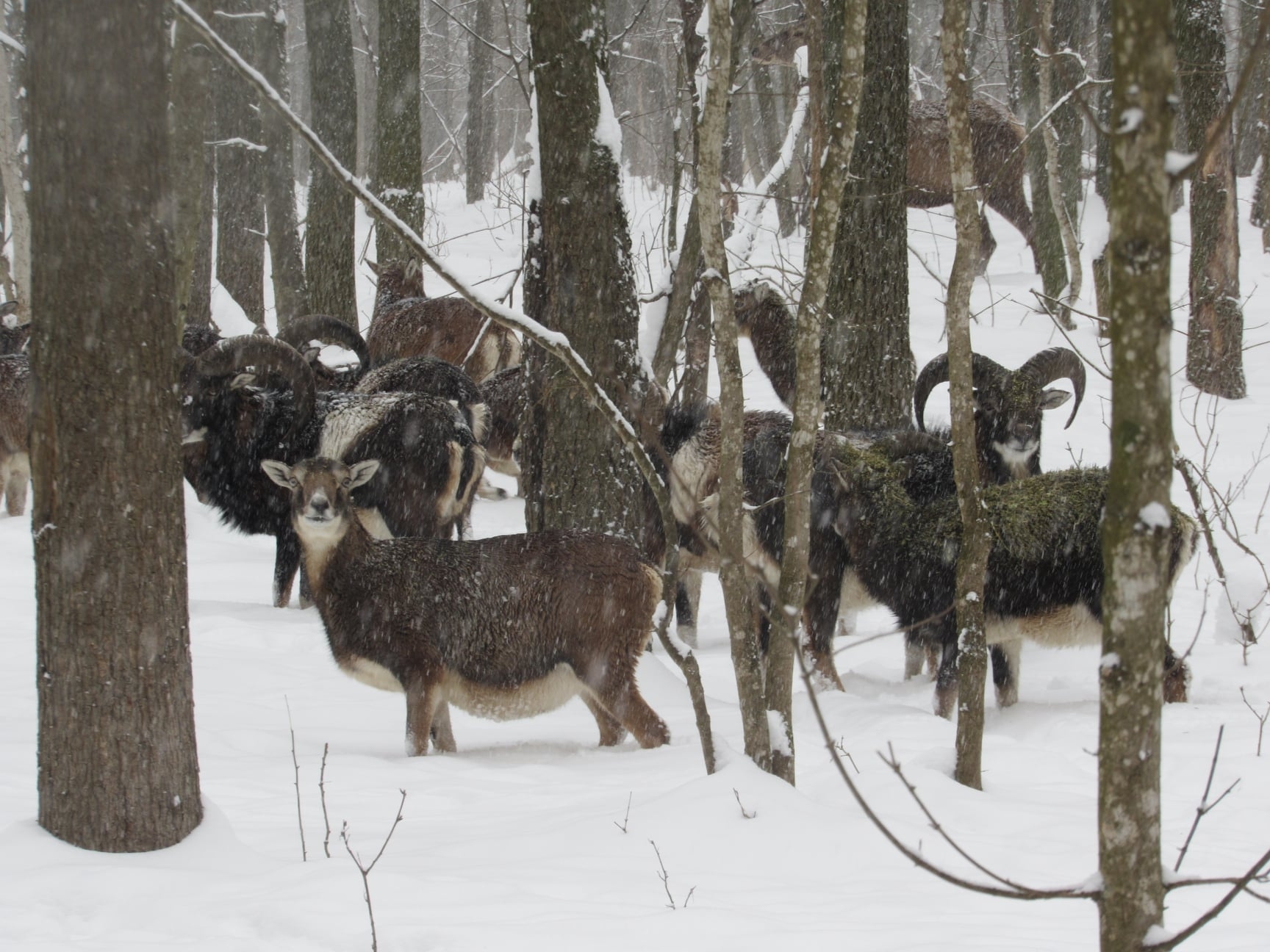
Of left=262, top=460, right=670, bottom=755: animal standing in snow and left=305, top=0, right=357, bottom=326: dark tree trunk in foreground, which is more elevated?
left=305, top=0, right=357, bottom=326: dark tree trunk in foreground

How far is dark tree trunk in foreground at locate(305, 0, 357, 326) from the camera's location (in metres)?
14.6

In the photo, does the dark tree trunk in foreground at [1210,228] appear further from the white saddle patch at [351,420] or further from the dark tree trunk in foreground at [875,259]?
the white saddle patch at [351,420]

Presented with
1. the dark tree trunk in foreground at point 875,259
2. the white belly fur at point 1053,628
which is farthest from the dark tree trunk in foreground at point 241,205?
the white belly fur at point 1053,628

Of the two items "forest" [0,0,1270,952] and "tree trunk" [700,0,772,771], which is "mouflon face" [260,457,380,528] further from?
"tree trunk" [700,0,772,771]

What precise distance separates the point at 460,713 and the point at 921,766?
3.28 m

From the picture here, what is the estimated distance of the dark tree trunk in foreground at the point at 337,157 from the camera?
14617mm

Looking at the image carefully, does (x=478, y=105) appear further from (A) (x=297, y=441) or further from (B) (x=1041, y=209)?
(A) (x=297, y=441)

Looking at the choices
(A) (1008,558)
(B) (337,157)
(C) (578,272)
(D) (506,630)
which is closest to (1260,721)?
(A) (1008,558)

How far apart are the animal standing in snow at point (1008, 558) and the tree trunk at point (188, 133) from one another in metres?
3.64

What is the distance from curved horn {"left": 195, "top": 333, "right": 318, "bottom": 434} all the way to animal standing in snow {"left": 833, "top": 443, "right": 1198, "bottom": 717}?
13.9 ft

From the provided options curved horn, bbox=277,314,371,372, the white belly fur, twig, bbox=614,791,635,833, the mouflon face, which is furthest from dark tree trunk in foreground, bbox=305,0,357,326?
twig, bbox=614,791,635,833

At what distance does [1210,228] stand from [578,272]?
941 cm

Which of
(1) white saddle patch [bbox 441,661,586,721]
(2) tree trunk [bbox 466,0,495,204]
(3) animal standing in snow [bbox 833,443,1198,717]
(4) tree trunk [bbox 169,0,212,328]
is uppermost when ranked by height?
(2) tree trunk [bbox 466,0,495,204]

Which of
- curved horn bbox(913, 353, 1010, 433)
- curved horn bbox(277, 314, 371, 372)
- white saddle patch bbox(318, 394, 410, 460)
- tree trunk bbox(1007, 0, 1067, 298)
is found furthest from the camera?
tree trunk bbox(1007, 0, 1067, 298)
